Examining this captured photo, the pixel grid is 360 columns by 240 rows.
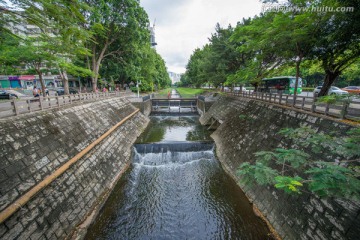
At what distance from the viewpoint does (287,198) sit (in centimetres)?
652

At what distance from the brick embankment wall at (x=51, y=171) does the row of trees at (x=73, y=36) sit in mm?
3899

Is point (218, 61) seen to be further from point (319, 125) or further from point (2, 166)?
point (2, 166)

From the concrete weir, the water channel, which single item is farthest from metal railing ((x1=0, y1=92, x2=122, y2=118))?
the water channel

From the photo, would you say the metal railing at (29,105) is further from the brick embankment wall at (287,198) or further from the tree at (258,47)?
the tree at (258,47)

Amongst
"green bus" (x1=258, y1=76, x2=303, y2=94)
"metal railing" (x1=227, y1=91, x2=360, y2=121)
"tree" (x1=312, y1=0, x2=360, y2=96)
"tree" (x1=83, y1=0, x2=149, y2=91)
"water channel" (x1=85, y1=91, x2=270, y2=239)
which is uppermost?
"tree" (x1=83, y1=0, x2=149, y2=91)

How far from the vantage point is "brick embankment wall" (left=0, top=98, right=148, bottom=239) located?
5173 mm

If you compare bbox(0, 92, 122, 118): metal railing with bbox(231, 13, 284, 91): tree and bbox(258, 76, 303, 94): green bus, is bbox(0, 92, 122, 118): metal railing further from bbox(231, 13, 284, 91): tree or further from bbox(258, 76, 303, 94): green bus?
bbox(258, 76, 303, 94): green bus

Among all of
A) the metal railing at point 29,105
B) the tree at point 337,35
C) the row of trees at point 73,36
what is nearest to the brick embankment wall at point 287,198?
the tree at point 337,35

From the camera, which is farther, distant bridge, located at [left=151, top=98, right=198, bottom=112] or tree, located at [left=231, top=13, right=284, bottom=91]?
distant bridge, located at [left=151, top=98, right=198, bottom=112]

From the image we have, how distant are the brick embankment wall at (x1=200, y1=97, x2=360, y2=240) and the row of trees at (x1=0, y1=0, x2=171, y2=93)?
29.5ft

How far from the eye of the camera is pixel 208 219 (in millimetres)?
7387

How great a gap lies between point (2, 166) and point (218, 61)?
24623 mm

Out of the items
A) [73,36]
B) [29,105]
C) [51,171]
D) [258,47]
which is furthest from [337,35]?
[29,105]

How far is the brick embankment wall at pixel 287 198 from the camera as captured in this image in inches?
191
